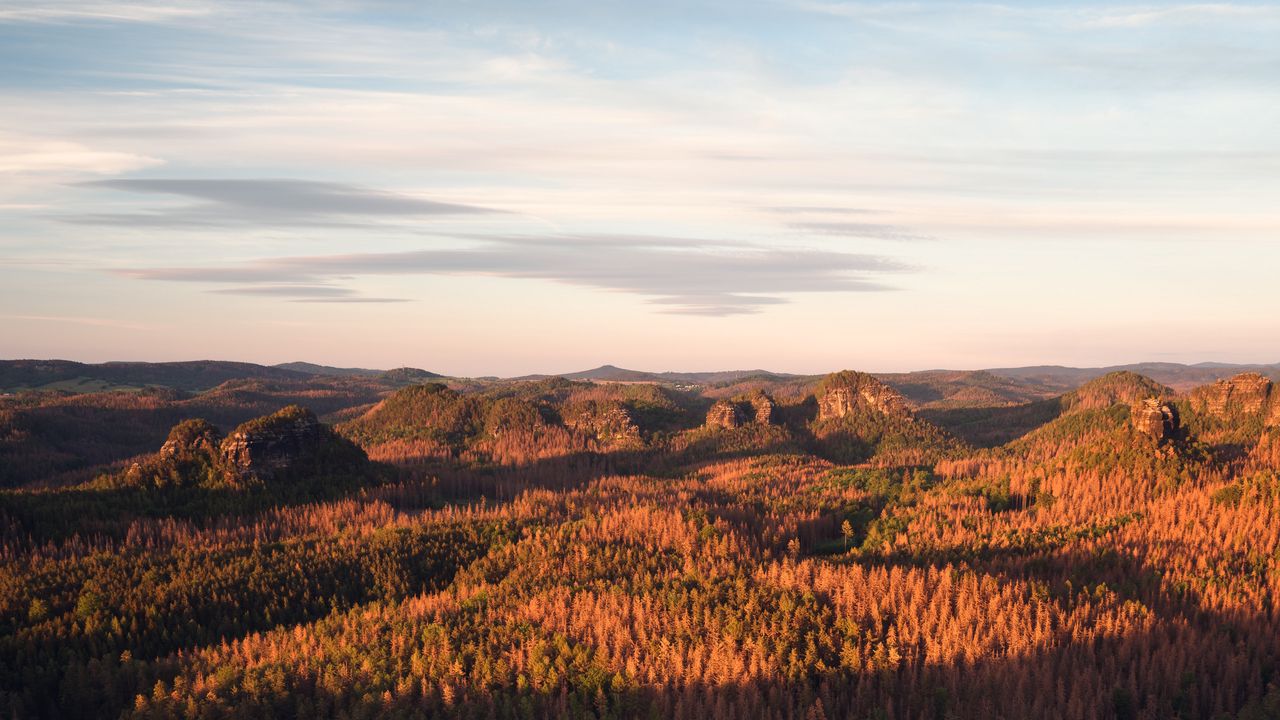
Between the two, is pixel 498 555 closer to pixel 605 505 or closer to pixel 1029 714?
pixel 605 505

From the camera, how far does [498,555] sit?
149 ft

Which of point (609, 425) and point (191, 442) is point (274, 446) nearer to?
point (191, 442)

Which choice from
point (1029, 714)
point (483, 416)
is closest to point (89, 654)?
point (1029, 714)

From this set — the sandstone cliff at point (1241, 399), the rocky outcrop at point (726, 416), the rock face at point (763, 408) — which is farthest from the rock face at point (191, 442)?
the sandstone cliff at point (1241, 399)

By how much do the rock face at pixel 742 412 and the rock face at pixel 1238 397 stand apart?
56.3m

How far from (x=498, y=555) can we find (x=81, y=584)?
73.3ft

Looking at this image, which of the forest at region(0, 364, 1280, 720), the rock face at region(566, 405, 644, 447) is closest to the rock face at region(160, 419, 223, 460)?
the forest at region(0, 364, 1280, 720)

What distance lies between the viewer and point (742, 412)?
11862 cm

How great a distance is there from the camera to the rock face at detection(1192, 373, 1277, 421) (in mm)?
78125

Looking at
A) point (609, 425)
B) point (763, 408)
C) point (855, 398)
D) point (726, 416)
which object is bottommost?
point (609, 425)

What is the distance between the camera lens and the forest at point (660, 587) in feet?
74.5

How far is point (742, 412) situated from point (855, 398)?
20.0 meters

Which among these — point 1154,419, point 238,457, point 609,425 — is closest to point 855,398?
point 609,425

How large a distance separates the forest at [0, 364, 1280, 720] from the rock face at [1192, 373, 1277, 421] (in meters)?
0.37
